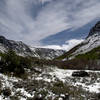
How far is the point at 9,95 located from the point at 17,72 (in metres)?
Answer: 10.4

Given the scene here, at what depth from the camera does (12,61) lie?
23.5m

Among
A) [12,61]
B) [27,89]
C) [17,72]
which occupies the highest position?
[12,61]

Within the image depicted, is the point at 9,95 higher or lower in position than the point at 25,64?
lower

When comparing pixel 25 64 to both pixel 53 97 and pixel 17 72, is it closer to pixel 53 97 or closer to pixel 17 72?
pixel 17 72

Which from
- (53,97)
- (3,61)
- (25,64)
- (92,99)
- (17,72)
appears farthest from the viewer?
(25,64)

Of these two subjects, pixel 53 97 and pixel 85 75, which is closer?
pixel 53 97

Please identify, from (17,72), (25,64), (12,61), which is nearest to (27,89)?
(17,72)

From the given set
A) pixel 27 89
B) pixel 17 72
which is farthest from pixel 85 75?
pixel 27 89

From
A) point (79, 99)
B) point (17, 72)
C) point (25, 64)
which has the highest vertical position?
point (25, 64)

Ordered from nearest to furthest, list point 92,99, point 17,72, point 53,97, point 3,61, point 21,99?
point 21,99, point 53,97, point 92,99, point 17,72, point 3,61

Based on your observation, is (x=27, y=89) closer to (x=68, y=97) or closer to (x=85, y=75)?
(x=68, y=97)

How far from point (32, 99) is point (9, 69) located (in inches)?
474

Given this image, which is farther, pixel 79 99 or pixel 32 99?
pixel 79 99

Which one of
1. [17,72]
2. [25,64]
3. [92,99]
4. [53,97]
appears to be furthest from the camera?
[25,64]
